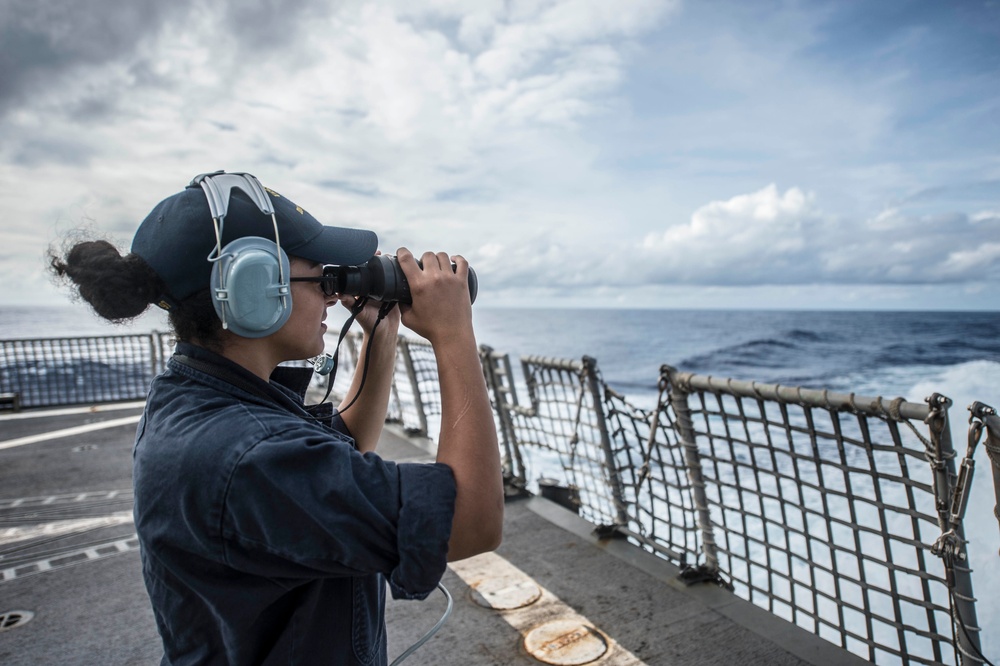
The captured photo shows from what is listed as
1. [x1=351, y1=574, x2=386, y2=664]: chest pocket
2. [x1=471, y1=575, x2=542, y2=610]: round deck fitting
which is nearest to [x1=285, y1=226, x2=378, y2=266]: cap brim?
[x1=351, y1=574, x2=386, y2=664]: chest pocket

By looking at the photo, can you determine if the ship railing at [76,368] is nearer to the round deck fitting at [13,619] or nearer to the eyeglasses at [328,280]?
the round deck fitting at [13,619]

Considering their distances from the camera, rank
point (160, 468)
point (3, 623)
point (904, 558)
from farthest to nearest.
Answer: point (904, 558), point (3, 623), point (160, 468)

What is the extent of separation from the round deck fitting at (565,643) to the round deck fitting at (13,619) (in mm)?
2417

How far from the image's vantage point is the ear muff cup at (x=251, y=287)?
108cm

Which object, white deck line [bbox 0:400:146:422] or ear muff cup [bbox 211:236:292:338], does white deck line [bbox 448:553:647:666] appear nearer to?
ear muff cup [bbox 211:236:292:338]

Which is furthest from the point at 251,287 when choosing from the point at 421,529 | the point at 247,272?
the point at 421,529

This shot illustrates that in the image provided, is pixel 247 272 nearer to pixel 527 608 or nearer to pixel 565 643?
pixel 565 643

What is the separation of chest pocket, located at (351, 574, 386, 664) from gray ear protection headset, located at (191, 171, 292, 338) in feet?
1.69

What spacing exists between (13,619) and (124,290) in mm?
2934

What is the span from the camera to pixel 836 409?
2.39 meters

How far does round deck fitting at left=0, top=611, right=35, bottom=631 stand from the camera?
116 inches

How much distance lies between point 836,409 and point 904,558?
5400 mm

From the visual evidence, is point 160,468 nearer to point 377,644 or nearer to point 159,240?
point 159,240

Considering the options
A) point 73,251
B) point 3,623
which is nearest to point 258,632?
point 73,251
